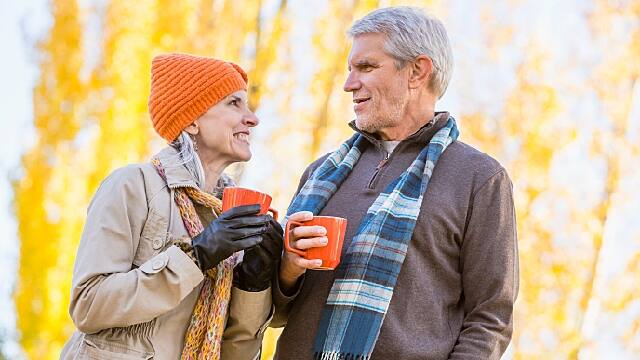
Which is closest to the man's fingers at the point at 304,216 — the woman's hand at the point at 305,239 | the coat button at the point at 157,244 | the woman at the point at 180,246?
the woman's hand at the point at 305,239

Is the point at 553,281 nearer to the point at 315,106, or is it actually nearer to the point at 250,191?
the point at 315,106

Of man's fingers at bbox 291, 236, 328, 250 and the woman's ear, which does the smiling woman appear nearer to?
the woman's ear

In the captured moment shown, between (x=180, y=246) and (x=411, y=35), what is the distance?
42.0 inches

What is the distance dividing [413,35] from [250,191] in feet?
2.83

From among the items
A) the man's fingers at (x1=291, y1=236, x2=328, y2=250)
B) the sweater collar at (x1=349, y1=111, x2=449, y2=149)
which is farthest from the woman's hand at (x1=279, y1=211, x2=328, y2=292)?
the sweater collar at (x1=349, y1=111, x2=449, y2=149)

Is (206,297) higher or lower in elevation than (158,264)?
lower

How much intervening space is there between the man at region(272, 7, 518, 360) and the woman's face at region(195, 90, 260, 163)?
11.6 inches

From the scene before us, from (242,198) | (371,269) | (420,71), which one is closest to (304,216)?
(242,198)

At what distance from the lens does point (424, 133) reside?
10.1 ft

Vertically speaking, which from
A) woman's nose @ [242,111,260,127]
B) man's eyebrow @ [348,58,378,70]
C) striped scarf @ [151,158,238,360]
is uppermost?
man's eyebrow @ [348,58,378,70]

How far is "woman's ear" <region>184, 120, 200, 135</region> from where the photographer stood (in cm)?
299

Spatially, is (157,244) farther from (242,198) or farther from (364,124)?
(364,124)

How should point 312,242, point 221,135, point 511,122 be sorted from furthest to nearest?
1. point 511,122
2. point 221,135
3. point 312,242

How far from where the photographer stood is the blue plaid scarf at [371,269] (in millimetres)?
2752
